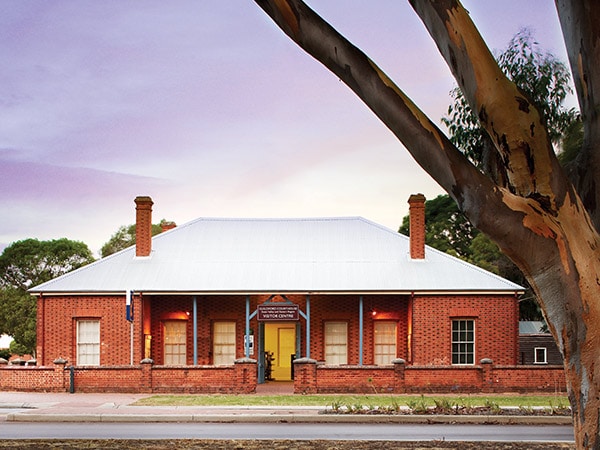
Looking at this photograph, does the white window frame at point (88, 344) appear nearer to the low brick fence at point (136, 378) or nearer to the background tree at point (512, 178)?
the low brick fence at point (136, 378)

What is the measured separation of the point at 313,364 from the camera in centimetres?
2128

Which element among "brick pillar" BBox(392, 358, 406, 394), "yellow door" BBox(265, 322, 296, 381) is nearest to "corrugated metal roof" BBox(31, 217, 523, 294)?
"yellow door" BBox(265, 322, 296, 381)

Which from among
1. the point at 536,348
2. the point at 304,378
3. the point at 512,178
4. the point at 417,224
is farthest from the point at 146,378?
the point at 536,348

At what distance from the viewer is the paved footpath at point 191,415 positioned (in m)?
16.0

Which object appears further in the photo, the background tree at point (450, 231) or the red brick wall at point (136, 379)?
the background tree at point (450, 231)

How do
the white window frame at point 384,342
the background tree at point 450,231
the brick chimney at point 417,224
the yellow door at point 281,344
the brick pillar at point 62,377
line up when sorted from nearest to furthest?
the brick pillar at point 62,377, the white window frame at point 384,342, the brick chimney at point 417,224, the yellow door at point 281,344, the background tree at point 450,231

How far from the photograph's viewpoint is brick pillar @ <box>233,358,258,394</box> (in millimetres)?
21531

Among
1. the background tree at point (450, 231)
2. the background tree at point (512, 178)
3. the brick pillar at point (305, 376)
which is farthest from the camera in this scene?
the background tree at point (450, 231)

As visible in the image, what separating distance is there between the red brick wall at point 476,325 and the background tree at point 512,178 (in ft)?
66.9

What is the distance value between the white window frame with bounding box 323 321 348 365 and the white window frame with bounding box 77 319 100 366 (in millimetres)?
8181

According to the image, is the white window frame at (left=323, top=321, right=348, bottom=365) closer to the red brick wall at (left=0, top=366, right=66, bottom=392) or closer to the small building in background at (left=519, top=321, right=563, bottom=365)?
the red brick wall at (left=0, top=366, right=66, bottom=392)

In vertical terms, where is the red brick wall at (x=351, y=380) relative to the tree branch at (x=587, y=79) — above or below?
below

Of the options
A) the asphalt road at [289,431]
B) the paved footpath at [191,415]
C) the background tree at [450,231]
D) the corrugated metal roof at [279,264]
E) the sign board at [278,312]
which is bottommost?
the paved footpath at [191,415]

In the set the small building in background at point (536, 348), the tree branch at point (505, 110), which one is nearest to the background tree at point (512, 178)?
the tree branch at point (505, 110)
